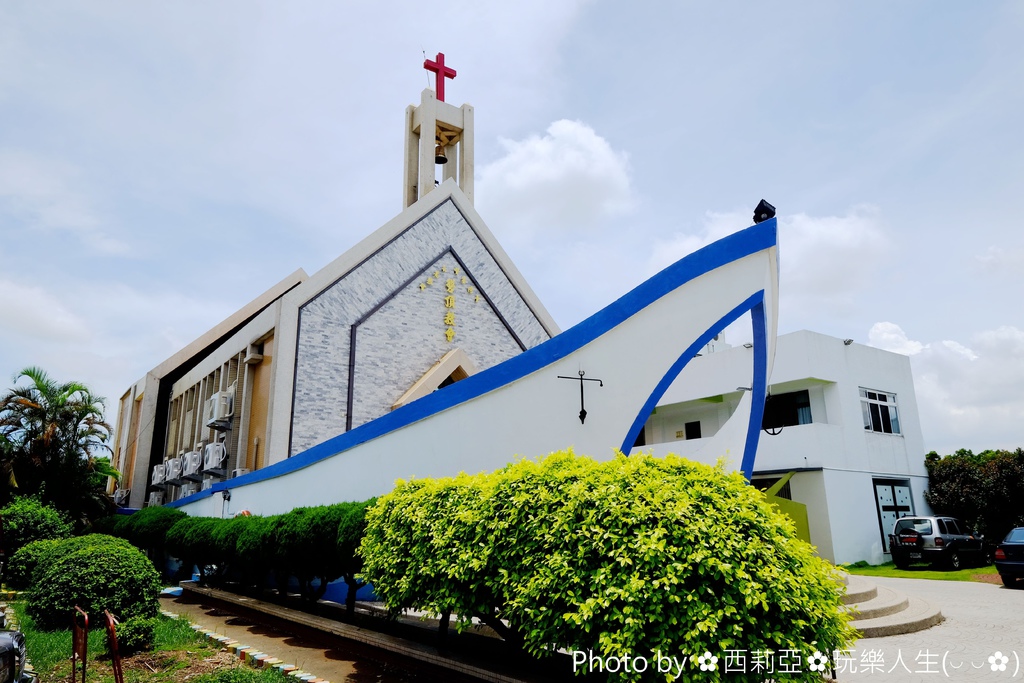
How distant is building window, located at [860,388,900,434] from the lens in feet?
76.6

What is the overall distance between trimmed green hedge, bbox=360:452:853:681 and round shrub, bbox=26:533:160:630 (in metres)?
5.02

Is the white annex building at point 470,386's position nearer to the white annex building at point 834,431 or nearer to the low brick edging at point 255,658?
the white annex building at point 834,431

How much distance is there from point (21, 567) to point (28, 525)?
264cm

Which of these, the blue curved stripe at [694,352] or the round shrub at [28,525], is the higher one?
the blue curved stripe at [694,352]

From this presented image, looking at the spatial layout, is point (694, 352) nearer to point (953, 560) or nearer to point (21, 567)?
point (21, 567)

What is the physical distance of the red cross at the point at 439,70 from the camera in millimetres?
23594

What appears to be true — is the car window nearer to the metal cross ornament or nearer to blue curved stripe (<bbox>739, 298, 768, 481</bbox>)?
blue curved stripe (<bbox>739, 298, 768, 481</bbox>)

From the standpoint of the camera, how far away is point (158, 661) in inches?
301

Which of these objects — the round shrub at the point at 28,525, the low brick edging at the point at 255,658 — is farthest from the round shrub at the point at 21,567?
the low brick edging at the point at 255,658

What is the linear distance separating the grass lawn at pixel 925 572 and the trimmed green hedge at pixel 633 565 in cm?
1358

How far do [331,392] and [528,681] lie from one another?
1282 centimetres

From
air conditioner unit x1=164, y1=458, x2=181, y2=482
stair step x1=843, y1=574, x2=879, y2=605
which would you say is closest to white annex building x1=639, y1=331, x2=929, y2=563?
stair step x1=843, y1=574, x2=879, y2=605

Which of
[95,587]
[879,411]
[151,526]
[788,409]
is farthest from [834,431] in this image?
[95,587]

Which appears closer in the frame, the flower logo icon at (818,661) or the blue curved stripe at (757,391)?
the flower logo icon at (818,661)
